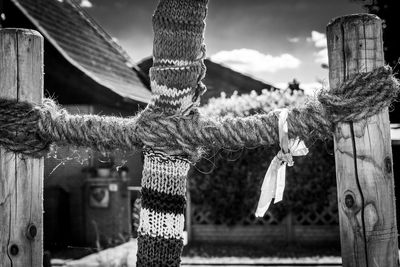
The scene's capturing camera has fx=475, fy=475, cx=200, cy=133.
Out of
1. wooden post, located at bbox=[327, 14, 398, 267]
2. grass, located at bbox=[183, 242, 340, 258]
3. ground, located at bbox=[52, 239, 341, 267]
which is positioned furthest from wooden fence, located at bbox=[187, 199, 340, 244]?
wooden post, located at bbox=[327, 14, 398, 267]

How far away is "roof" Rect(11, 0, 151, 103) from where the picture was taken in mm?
9367

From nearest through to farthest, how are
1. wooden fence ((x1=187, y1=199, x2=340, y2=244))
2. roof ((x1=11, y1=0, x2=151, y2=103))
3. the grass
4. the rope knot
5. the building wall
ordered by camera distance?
the rope knot → the grass → wooden fence ((x1=187, y1=199, x2=340, y2=244)) → the building wall → roof ((x1=11, y1=0, x2=151, y2=103))

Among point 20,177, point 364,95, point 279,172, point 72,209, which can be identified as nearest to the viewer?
point 364,95

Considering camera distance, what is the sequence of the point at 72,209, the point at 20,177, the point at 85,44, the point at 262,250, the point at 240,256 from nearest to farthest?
the point at 20,177 → the point at 240,256 → the point at 262,250 → the point at 72,209 → the point at 85,44

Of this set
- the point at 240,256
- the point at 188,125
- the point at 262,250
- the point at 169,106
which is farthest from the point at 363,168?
the point at 262,250

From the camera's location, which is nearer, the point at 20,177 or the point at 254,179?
the point at 20,177

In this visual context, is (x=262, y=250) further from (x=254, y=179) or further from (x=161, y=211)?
(x=161, y=211)

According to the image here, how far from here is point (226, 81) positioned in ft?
64.2

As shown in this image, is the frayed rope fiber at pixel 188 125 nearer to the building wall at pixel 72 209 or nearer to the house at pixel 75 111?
the house at pixel 75 111

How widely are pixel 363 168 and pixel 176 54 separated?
84 cm

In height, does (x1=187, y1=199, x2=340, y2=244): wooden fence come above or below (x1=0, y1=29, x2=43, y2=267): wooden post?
below

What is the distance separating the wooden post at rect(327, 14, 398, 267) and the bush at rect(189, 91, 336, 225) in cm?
614

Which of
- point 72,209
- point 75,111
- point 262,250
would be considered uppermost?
point 75,111

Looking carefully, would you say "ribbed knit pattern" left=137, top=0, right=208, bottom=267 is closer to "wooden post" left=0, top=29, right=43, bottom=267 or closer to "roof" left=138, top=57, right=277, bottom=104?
"wooden post" left=0, top=29, right=43, bottom=267
